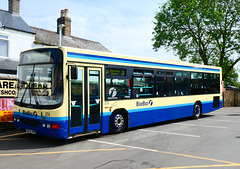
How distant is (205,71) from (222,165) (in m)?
9.31

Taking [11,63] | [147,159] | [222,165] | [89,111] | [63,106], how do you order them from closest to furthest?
[222,165] → [147,159] → [63,106] → [89,111] → [11,63]

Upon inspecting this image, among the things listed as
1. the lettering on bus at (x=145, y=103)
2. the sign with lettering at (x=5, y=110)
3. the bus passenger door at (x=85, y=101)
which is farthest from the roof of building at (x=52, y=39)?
the bus passenger door at (x=85, y=101)

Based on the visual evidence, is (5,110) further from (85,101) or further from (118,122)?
(118,122)

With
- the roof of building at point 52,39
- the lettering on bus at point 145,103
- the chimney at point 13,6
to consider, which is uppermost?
the chimney at point 13,6

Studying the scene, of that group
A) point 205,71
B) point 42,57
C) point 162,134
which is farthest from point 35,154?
point 205,71

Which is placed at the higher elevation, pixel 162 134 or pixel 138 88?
pixel 138 88

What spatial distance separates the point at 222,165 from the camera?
5336 millimetres

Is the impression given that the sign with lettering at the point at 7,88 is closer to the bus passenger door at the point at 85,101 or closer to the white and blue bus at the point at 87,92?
the white and blue bus at the point at 87,92

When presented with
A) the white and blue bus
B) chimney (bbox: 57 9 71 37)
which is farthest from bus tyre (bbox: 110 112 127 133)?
chimney (bbox: 57 9 71 37)

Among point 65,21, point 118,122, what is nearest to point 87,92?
point 118,122

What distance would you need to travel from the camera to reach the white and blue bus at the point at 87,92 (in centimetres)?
700

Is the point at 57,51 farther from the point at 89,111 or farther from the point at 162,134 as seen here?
the point at 162,134

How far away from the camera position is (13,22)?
1944 centimetres

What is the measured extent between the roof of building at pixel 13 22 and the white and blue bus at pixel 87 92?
12.6m
